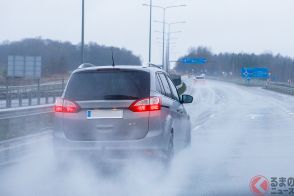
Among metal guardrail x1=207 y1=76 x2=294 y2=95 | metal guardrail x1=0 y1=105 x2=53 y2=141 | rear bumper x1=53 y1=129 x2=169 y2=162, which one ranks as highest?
rear bumper x1=53 y1=129 x2=169 y2=162

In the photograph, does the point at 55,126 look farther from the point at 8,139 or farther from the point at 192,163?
the point at 8,139

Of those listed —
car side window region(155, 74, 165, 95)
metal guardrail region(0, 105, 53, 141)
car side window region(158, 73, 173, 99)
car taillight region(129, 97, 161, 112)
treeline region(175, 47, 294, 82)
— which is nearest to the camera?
car taillight region(129, 97, 161, 112)

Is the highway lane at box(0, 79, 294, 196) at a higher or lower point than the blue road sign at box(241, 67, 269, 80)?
lower

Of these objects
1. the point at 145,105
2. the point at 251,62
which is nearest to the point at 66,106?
the point at 145,105

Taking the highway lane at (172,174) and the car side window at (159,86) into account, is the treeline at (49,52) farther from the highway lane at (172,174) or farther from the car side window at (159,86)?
the car side window at (159,86)

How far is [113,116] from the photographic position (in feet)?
30.9

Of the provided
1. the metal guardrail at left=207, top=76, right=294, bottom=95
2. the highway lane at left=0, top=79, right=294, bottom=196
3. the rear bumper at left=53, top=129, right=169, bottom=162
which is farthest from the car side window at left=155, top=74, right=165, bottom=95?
the metal guardrail at left=207, top=76, right=294, bottom=95

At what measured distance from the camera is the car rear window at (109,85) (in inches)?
379

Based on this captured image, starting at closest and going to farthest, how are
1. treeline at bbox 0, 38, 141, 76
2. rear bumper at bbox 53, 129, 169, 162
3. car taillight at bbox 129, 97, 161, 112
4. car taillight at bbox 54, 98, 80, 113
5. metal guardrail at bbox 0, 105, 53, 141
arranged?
rear bumper at bbox 53, 129, 169, 162 < car taillight at bbox 129, 97, 161, 112 < car taillight at bbox 54, 98, 80, 113 < metal guardrail at bbox 0, 105, 53, 141 < treeline at bbox 0, 38, 141, 76

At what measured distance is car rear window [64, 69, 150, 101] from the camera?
9.62 m

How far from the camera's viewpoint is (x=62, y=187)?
9.30 m

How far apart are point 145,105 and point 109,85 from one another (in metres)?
0.63

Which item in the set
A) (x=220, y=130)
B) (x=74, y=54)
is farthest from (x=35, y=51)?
(x=220, y=130)

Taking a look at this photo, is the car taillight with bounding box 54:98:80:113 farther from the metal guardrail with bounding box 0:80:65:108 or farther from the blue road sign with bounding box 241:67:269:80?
the blue road sign with bounding box 241:67:269:80
